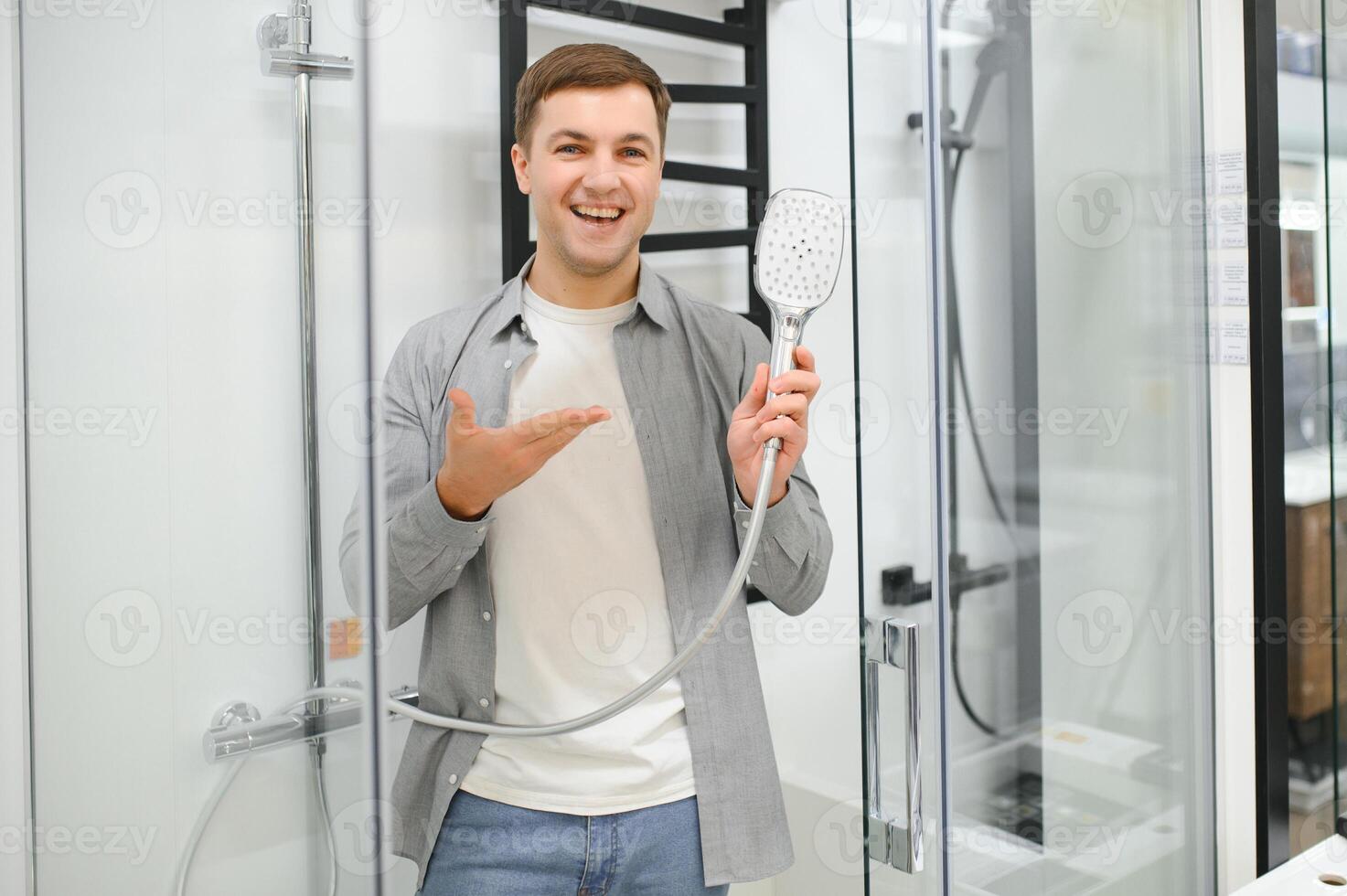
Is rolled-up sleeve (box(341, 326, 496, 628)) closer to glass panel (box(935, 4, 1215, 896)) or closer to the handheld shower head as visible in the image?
the handheld shower head

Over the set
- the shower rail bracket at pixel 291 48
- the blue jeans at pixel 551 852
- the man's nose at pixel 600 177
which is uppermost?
the shower rail bracket at pixel 291 48

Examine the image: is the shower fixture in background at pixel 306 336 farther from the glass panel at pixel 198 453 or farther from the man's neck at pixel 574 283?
the man's neck at pixel 574 283

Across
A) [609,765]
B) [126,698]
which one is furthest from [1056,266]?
[126,698]

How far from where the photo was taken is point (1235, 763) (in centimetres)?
127

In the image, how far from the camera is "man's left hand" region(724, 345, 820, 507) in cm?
80

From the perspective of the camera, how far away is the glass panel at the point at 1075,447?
47.3 inches

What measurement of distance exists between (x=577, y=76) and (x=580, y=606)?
40 cm

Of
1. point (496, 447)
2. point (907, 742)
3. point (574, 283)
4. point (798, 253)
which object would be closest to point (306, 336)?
point (496, 447)

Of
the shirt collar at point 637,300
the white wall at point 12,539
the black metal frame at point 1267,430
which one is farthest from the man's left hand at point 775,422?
the black metal frame at point 1267,430

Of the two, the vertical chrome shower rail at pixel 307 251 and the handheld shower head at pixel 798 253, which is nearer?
the vertical chrome shower rail at pixel 307 251

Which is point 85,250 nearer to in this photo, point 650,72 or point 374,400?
point 374,400

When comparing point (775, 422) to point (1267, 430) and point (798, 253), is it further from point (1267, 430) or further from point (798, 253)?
point (1267, 430)

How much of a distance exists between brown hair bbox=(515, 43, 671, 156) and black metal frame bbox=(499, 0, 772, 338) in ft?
0.47

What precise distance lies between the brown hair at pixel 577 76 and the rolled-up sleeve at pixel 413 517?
0.20m
